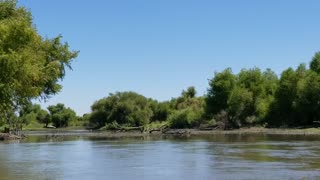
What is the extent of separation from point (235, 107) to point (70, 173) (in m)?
79.8

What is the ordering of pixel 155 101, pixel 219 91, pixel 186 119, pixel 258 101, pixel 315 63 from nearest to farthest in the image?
pixel 315 63, pixel 258 101, pixel 219 91, pixel 186 119, pixel 155 101

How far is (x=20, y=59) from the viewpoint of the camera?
1083 inches

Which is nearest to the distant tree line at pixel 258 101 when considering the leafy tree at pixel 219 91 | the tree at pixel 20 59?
the leafy tree at pixel 219 91

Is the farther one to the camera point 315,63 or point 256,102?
point 256,102

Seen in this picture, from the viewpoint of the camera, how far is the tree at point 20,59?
2761 cm

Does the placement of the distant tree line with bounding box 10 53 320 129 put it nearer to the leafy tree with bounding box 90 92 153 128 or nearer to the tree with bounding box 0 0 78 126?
the leafy tree with bounding box 90 92 153 128

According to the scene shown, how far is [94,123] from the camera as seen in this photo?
15975 cm

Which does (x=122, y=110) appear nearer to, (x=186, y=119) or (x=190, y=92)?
(x=190, y=92)

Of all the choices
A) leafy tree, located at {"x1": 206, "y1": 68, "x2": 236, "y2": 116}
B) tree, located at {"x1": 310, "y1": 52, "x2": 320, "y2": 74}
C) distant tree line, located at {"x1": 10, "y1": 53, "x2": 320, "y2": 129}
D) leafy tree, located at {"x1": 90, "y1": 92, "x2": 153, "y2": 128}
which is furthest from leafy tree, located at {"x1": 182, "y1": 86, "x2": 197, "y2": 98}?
tree, located at {"x1": 310, "y1": 52, "x2": 320, "y2": 74}

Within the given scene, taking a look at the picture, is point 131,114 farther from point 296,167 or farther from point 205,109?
point 296,167

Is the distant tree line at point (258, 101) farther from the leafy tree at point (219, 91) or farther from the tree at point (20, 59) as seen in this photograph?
the tree at point (20, 59)

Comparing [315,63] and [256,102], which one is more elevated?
[315,63]

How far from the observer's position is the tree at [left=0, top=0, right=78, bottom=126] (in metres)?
27.6

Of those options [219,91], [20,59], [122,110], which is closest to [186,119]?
[219,91]
